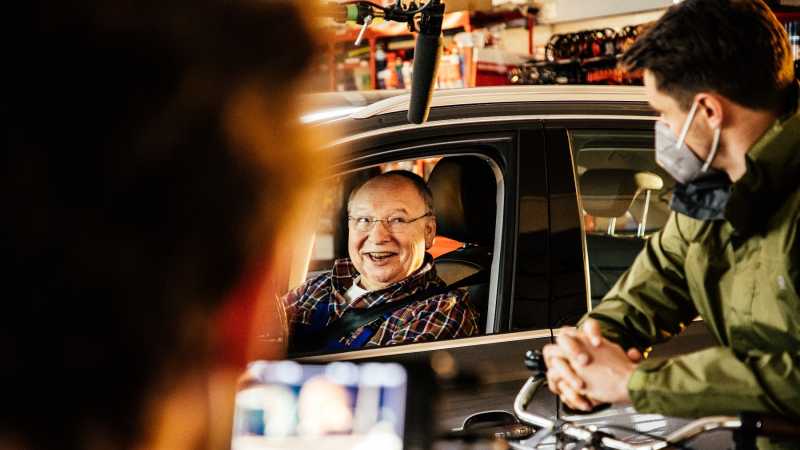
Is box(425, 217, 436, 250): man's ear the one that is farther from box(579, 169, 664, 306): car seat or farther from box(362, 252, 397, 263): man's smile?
box(579, 169, 664, 306): car seat

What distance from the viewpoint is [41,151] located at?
342 mm

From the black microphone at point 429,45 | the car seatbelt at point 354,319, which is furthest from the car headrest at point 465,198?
the black microphone at point 429,45

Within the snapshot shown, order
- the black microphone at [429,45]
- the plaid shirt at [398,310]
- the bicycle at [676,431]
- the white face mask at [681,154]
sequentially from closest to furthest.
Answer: the bicycle at [676,431]
the white face mask at [681,154]
the black microphone at [429,45]
the plaid shirt at [398,310]

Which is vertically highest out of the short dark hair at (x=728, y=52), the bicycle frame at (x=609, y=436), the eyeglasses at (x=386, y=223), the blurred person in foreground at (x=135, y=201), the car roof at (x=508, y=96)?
the car roof at (x=508, y=96)

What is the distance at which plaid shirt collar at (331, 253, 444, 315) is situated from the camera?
2.97 m

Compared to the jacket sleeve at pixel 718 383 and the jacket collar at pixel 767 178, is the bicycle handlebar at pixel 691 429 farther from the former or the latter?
Answer: the jacket collar at pixel 767 178

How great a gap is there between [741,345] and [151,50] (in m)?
1.73

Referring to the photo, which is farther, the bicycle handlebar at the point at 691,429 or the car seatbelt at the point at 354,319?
the car seatbelt at the point at 354,319

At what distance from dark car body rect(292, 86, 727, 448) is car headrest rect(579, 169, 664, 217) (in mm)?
141

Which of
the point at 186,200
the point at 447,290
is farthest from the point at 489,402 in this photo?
the point at 186,200

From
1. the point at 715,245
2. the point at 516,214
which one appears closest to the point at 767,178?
the point at 715,245

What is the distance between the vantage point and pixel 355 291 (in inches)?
121

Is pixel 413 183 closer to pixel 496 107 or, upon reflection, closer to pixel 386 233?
pixel 386 233

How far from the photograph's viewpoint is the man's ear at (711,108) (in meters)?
1.94
